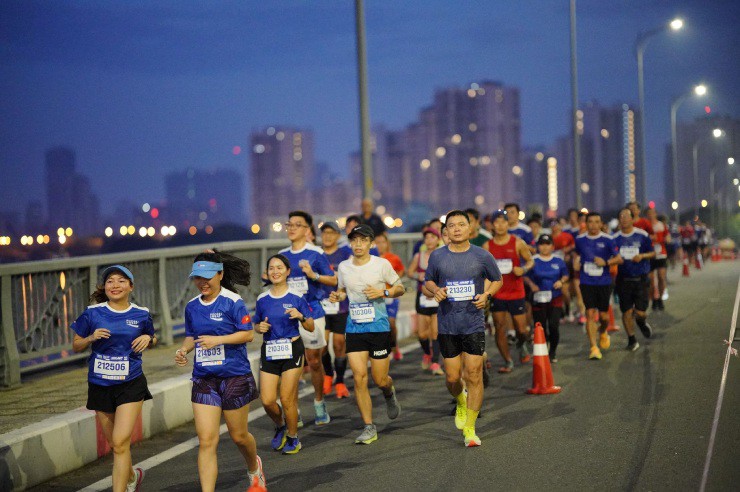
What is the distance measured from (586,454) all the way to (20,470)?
168 inches

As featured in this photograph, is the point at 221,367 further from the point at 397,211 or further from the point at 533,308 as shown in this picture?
the point at 397,211

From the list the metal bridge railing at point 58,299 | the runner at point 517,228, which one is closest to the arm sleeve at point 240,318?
the metal bridge railing at point 58,299

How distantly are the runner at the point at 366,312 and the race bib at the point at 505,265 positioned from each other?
3.46m

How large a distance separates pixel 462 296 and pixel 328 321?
295 cm

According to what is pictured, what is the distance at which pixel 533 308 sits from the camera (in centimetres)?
1312

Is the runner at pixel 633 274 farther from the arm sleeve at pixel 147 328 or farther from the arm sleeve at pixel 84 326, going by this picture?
the arm sleeve at pixel 84 326

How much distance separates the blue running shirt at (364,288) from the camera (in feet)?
29.0

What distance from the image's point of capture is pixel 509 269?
12.3 metres

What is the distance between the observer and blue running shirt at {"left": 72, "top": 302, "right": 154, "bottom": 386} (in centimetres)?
668

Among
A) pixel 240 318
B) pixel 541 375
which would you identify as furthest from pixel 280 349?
pixel 541 375

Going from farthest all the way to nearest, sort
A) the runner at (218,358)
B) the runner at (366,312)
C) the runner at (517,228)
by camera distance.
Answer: the runner at (517,228), the runner at (366,312), the runner at (218,358)

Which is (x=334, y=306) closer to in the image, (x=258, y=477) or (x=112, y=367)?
(x=258, y=477)

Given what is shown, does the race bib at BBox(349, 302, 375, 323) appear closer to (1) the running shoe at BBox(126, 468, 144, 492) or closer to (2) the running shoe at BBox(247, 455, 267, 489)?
(2) the running shoe at BBox(247, 455, 267, 489)

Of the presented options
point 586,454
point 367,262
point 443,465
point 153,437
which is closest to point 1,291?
point 153,437
